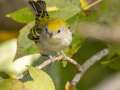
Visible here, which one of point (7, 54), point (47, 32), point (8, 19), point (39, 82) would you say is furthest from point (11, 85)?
point (8, 19)

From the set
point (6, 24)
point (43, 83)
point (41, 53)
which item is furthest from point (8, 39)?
point (43, 83)

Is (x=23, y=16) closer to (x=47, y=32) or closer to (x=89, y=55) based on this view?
(x=47, y=32)

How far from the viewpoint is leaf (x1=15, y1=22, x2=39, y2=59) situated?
29.2 inches

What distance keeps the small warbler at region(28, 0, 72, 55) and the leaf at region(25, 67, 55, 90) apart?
9 cm

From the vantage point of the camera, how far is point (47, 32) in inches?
30.1

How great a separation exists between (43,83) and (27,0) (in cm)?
18

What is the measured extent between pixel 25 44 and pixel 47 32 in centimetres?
4

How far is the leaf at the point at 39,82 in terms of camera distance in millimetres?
660

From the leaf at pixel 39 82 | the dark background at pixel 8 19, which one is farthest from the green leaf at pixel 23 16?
the dark background at pixel 8 19

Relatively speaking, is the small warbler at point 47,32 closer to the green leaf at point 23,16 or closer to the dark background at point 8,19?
the green leaf at point 23,16

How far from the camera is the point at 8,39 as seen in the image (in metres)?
1.04

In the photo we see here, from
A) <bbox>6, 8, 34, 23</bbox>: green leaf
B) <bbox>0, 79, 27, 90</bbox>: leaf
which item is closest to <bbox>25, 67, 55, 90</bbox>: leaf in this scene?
<bbox>0, 79, 27, 90</bbox>: leaf

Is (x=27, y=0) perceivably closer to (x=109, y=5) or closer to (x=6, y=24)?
(x=109, y=5)

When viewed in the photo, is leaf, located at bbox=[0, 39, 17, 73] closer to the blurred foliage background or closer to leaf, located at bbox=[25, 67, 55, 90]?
the blurred foliage background
